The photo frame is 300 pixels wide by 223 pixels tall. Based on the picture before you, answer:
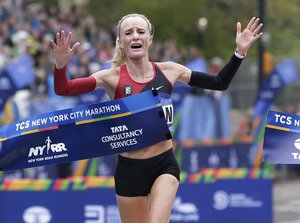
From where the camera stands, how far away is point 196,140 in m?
18.1

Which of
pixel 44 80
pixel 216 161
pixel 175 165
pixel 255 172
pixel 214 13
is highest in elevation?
pixel 214 13

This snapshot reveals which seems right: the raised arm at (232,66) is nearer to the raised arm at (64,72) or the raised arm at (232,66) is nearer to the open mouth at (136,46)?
the open mouth at (136,46)

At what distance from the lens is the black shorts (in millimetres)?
7117

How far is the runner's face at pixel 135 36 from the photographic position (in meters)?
7.21

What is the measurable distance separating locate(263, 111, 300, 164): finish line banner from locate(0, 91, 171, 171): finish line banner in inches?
35.7

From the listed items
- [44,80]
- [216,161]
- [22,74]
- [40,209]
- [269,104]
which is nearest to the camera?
[40,209]

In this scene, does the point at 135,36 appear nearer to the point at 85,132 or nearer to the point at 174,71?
the point at 174,71

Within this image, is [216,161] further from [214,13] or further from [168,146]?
[214,13]

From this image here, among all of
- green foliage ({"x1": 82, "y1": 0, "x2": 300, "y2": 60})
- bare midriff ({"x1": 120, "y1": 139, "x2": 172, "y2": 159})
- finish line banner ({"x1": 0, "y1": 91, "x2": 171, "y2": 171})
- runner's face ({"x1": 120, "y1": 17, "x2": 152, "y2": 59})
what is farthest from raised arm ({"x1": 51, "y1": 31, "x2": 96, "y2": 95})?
green foliage ({"x1": 82, "y1": 0, "x2": 300, "y2": 60})

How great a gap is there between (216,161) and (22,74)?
476 centimetres

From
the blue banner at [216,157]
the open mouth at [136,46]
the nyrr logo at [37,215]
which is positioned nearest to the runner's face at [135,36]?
the open mouth at [136,46]

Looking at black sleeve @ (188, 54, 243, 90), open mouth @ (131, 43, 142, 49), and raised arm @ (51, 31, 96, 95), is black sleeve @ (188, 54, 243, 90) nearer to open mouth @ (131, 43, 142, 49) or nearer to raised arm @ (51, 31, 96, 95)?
open mouth @ (131, 43, 142, 49)

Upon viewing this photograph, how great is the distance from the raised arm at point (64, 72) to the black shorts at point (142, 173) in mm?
682

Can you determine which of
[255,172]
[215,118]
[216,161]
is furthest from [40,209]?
[215,118]
